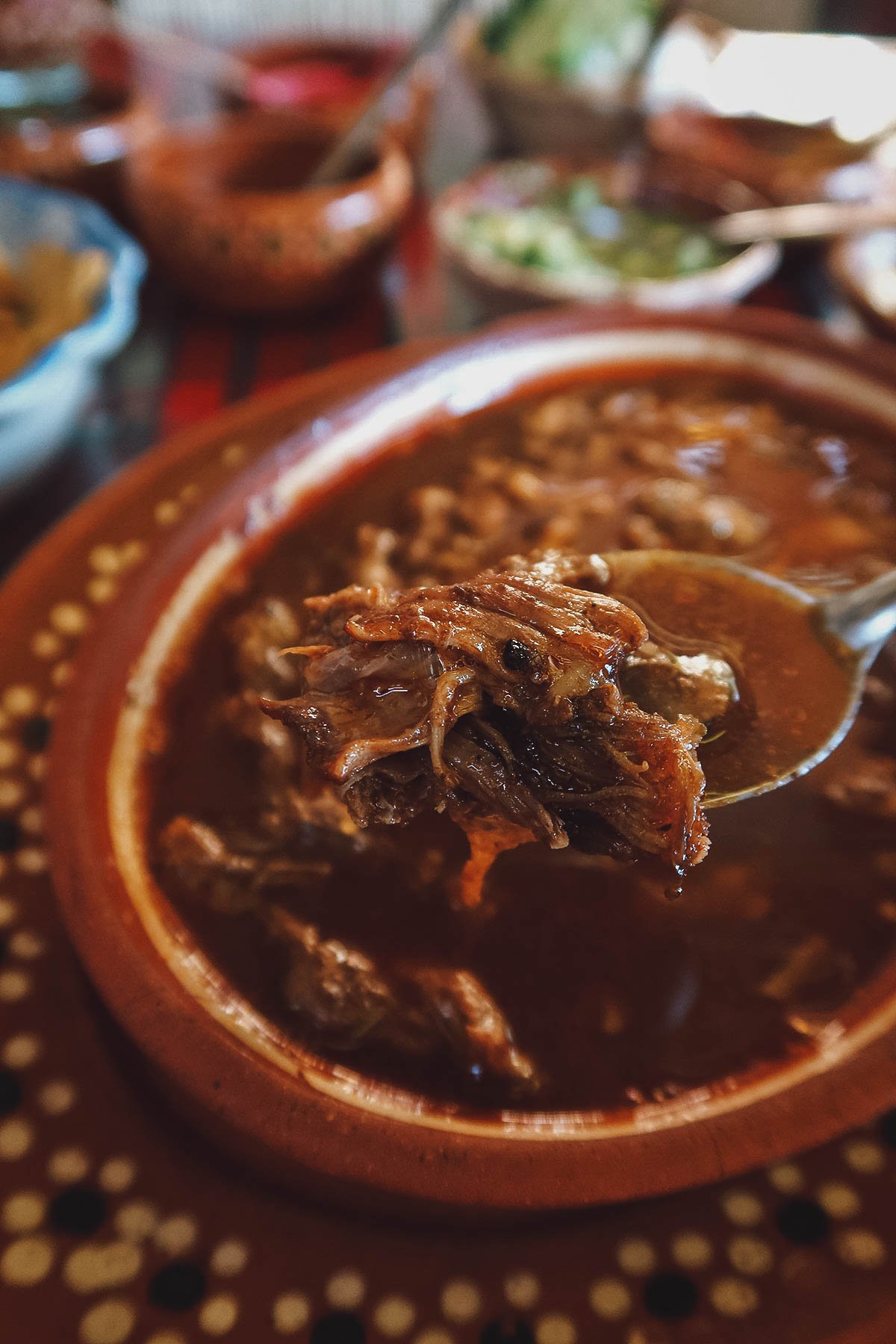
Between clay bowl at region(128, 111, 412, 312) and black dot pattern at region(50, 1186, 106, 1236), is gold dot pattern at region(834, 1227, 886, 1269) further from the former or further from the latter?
clay bowl at region(128, 111, 412, 312)

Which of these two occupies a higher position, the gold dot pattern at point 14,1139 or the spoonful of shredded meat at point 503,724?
the spoonful of shredded meat at point 503,724

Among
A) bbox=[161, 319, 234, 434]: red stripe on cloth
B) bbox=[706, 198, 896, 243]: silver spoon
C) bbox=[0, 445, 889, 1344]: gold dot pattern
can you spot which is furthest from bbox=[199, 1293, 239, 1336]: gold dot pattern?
bbox=[706, 198, 896, 243]: silver spoon

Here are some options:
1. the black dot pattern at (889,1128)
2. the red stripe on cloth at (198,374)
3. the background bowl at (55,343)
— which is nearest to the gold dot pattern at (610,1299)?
the black dot pattern at (889,1128)

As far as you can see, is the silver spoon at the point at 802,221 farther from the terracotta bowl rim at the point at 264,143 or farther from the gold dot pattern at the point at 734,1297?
the gold dot pattern at the point at 734,1297

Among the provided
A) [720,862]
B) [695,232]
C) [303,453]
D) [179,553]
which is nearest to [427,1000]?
[720,862]

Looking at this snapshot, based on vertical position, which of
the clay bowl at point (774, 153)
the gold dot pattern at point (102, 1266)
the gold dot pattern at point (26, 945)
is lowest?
the gold dot pattern at point (102, 1266)

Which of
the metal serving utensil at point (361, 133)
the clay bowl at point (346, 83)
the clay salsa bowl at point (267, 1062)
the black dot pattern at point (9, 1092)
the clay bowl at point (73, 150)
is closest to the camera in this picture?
the clay salsa bowl at point (267, 1062)
